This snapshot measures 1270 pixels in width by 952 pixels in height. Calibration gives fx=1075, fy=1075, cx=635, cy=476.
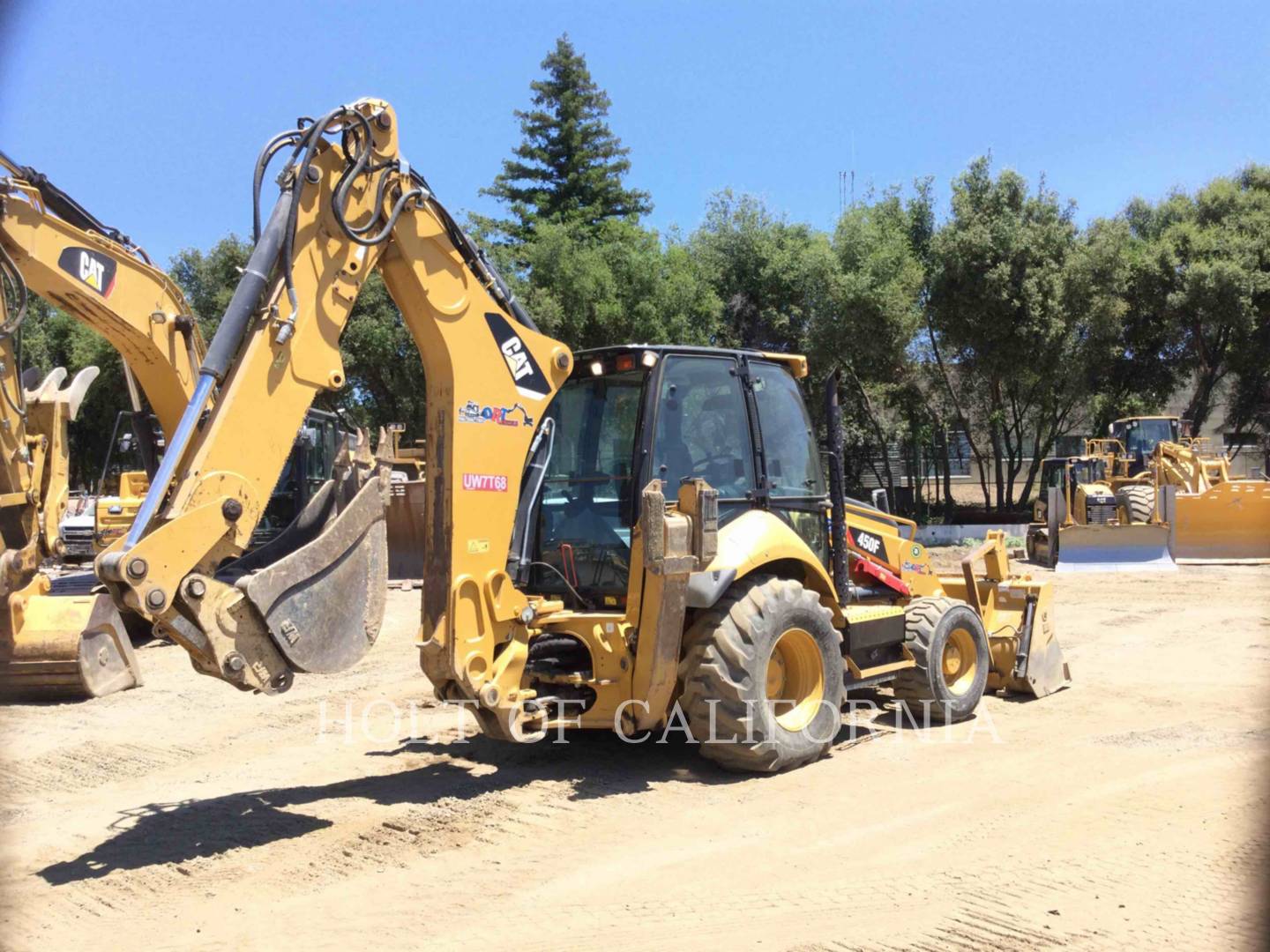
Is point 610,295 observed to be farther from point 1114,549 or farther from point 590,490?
point 590,490

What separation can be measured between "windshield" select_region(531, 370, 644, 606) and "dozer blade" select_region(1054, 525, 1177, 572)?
46.0 ft

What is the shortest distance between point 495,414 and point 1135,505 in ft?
54.1

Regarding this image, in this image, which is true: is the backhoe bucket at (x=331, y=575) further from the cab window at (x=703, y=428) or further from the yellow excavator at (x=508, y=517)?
the cab window at (x=703, y=428)

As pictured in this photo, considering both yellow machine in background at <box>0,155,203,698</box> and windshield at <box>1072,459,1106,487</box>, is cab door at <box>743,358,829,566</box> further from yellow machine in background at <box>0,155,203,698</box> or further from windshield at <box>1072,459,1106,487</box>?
windshield at <box>1072,459,1106,487</box>

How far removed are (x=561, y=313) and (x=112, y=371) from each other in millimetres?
13362

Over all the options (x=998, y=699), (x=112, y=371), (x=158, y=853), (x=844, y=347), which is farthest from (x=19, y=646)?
(x=112, y=371)

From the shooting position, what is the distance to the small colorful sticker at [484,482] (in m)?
5.50

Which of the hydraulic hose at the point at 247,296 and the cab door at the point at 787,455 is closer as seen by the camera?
the hydraulic hose at the point at 247,296

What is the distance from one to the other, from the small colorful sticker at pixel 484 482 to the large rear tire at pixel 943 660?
11.0 ft

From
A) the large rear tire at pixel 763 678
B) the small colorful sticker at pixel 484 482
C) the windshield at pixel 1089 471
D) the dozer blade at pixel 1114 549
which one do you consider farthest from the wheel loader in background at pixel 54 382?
the windshield at pixel 1089 471

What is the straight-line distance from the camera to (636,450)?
19.8 ft

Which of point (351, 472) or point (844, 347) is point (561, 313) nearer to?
point (844, 347)

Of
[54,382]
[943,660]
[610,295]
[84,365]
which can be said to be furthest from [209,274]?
[943,660]

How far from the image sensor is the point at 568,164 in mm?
31344
